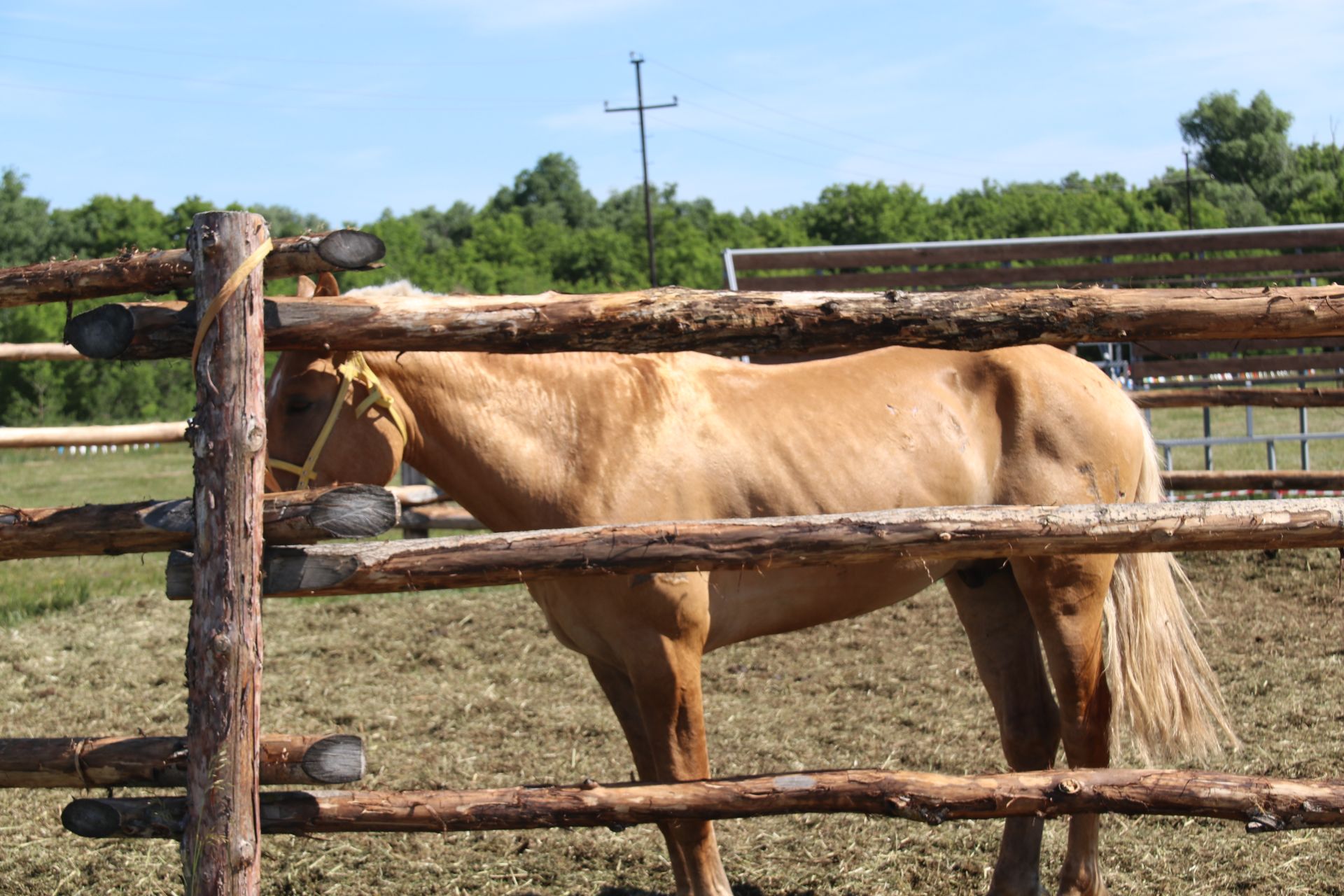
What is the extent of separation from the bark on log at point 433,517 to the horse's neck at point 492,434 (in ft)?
15.9

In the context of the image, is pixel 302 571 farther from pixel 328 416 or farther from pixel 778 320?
pixel 778 320

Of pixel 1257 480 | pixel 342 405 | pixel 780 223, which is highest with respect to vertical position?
pixel 780 223

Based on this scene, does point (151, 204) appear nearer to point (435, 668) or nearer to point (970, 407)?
point (435, 668)

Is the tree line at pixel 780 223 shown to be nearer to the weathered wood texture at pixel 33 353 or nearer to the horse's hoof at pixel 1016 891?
the weathered wood texture at pixel 33 353

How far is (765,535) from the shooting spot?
263cm

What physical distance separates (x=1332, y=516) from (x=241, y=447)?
2.68 metres

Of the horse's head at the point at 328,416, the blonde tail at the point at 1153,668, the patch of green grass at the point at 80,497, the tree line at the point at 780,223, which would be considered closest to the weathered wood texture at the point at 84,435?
the patch of green grass at the point at 80,497

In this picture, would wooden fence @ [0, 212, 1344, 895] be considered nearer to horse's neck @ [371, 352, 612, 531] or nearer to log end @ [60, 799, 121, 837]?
log end @ [60, 799, 121, 837]

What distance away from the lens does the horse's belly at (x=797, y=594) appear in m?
3.52

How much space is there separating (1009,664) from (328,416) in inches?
104

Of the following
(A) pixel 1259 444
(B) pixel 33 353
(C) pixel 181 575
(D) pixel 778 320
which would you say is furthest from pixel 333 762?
(A) pixel 1259 444

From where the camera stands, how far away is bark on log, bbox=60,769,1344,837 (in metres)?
2.65

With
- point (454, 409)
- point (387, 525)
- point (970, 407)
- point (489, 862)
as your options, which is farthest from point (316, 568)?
point (970, 407)

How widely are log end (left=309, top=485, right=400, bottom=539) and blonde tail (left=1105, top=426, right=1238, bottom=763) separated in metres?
2.74
